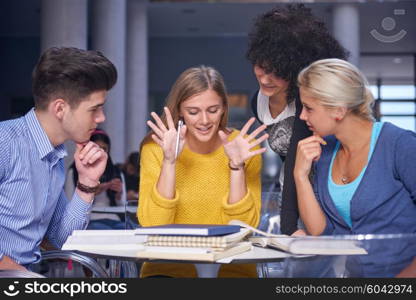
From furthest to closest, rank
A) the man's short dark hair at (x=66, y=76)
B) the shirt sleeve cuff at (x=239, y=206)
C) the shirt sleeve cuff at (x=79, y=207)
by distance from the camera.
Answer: the shirt sleeve cuff at (x=239, y=206), the shirt sleeve cuff at (x=79, y=207), the man's short dark hair at (x=66, y=76)

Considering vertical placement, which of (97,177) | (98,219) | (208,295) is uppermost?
(97,177)

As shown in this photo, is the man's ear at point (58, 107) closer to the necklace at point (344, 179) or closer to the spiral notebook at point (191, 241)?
the spiral notebook at point (191, 241)

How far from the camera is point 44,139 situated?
212 cm

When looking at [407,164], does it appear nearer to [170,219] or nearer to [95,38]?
[170,219]

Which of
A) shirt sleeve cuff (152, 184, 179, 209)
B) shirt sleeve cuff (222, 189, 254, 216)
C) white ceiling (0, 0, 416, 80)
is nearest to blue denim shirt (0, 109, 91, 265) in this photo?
shirt sleeve cuff (152, 184, 179, 209)

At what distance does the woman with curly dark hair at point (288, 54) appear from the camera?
8.22 feet

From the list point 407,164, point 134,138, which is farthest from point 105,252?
point 134,138

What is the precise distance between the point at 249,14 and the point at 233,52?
226 centimetres

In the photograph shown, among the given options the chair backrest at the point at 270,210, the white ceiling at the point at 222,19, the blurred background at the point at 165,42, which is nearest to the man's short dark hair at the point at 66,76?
the chair backrest at the point at 270,210

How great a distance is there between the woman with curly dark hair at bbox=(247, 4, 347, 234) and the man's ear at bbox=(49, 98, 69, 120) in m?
0.83

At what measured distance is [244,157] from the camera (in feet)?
7.79

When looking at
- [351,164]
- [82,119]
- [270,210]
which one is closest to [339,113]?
[351,164]

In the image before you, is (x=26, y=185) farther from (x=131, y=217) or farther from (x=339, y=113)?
(x=339, y=113)

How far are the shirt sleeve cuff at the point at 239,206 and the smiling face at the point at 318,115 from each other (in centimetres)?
42
